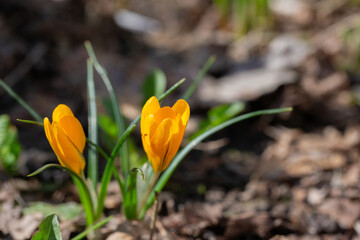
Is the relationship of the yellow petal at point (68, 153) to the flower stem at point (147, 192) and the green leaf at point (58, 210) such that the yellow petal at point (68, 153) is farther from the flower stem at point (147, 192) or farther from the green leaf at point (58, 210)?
the green leaf at point (58, 210)

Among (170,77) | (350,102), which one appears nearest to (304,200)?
(350,102)

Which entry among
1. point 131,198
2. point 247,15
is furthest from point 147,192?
point 247,15

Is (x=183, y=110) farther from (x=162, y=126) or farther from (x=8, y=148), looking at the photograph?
(x=8, y=148)

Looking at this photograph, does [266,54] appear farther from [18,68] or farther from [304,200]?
[18,68]

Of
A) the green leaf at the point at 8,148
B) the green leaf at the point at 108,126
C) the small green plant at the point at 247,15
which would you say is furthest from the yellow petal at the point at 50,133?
the small green plant at the point at 247,15

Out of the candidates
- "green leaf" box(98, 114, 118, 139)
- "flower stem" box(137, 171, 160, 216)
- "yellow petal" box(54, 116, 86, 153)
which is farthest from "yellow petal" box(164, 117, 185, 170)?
"green leaf" box(98, 114, 118, 139)

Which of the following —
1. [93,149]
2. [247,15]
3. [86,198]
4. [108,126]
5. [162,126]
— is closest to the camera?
[162,126]

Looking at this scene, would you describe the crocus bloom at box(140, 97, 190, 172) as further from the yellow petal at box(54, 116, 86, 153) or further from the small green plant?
the small green plant

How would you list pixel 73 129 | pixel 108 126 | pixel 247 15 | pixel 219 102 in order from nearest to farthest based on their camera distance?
pixel 73 129 → pixel 108 126 → pixel 219 102 → pixel 247 15
